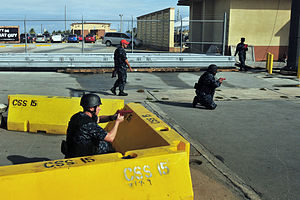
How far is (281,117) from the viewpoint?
8.26 m

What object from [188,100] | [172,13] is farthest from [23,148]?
[172,13]

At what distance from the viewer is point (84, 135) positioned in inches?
141

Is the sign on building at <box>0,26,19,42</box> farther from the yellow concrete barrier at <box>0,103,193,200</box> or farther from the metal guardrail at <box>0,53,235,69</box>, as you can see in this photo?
the yellow concrete barrier at <box>0,103,193,200</box>

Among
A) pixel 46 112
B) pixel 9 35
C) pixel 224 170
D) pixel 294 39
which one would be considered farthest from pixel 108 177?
pixel 9 35

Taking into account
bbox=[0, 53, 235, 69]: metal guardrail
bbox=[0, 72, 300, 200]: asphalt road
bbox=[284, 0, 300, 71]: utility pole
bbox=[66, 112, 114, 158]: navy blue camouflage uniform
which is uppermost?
bbox=[284, 0, 300, 71]: utility pole

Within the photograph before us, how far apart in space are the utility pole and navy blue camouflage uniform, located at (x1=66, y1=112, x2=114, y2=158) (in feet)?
49.0

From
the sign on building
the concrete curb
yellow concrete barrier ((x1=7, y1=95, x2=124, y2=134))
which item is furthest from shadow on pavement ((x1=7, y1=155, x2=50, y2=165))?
the sign on building

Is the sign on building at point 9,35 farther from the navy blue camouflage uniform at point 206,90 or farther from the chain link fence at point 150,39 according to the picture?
the navy blue camouflage uniform at point 206,90

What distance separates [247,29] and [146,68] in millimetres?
9418

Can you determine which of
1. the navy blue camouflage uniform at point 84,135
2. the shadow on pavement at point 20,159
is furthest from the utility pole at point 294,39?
the navy blue camouflage uniform at point 84,135

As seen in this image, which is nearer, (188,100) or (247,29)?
(188,100)

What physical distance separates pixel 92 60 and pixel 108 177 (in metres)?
13.3

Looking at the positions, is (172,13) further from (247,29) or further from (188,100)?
(188,100)

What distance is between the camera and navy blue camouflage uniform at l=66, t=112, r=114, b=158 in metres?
3.58
